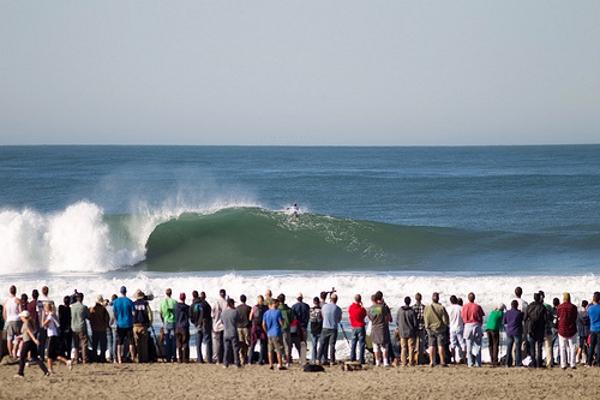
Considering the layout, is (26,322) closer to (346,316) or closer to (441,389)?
(441,389)

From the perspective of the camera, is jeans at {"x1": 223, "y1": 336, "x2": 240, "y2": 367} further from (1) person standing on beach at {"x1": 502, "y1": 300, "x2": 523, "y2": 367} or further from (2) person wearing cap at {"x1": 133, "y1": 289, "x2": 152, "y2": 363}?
(1) person standing on beach at {"x1": 502, "y1": 300, "x2": 523, "y2": 367}

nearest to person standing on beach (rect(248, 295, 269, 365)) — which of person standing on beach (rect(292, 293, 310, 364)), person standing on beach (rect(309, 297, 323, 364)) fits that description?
person standing on beach (rect(292, 293, 310, 364))

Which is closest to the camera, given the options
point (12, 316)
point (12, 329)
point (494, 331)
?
point (12, 316)

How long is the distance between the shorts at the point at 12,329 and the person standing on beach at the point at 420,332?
6.21m

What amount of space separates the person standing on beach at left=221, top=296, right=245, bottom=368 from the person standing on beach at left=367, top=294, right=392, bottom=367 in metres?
2.14

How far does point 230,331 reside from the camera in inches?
549

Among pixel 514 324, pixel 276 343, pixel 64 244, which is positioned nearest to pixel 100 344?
pixel 276 343

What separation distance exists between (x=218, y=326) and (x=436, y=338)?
11.5 ft

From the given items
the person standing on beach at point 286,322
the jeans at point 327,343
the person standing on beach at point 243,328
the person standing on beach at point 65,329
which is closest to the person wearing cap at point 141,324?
the person standing on beach at point 65,329

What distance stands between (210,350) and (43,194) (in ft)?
167

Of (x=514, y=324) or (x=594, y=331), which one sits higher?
(x=514, y=324)

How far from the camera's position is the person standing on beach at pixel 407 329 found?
1397 centimetres

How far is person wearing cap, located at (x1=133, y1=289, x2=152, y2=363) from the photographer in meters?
14.2

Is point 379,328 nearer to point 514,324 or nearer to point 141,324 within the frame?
point 514,324
